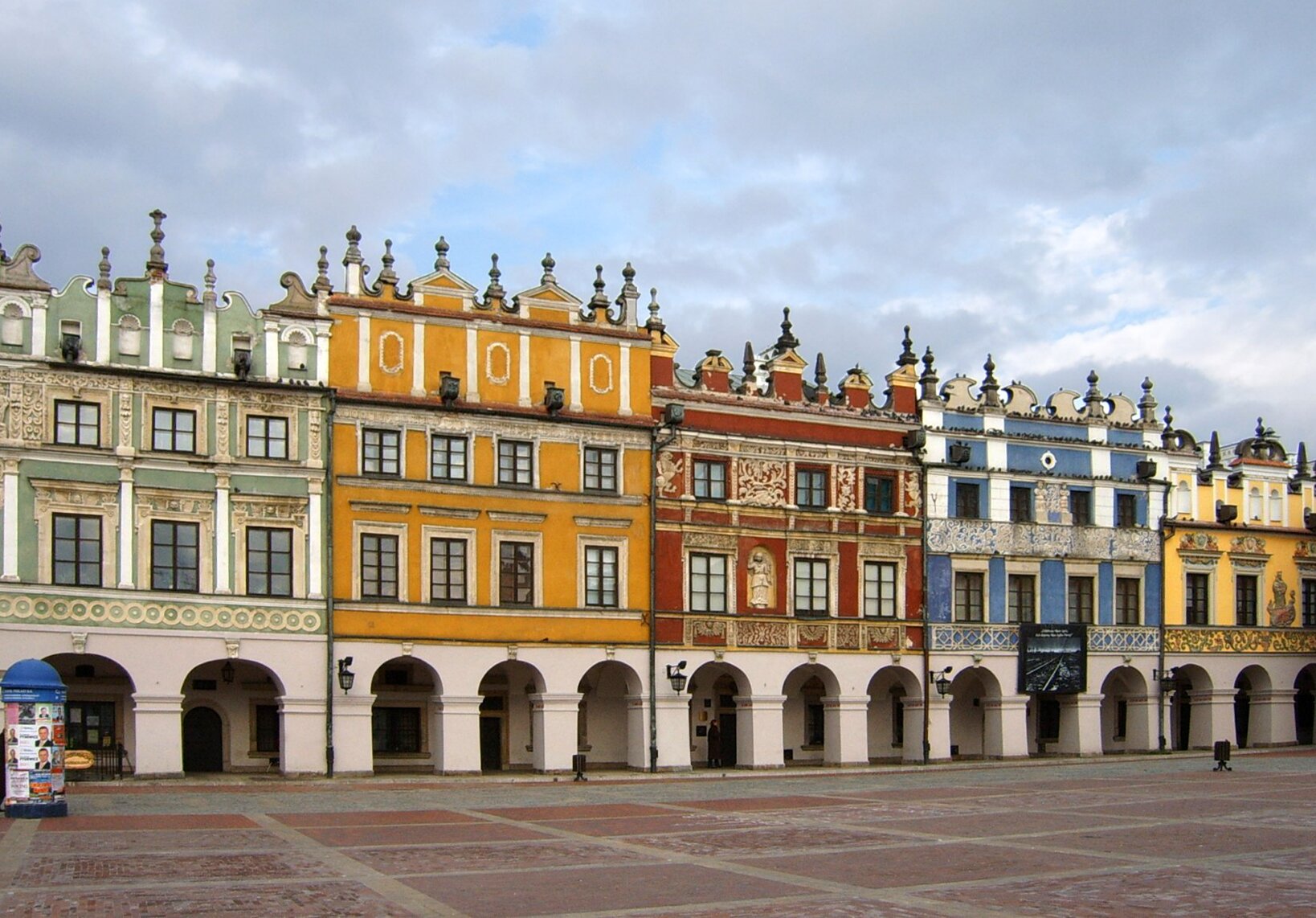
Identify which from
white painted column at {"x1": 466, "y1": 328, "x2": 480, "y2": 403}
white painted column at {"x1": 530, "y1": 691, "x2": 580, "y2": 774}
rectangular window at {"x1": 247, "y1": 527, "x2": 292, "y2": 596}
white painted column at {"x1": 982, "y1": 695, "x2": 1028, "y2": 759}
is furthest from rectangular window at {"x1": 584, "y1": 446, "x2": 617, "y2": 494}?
white painted column at {"x1": 982, "y1": 695, "x2": 1028, "y2": 759}

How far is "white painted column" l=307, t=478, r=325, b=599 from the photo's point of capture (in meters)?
39.8

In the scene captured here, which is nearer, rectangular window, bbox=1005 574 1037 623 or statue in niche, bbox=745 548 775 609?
statue in niche, bbox=745 548 775 609

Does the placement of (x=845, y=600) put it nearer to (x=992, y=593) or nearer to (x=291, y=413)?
(x=992, y=593)

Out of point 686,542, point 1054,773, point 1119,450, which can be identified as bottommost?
point 1054,773

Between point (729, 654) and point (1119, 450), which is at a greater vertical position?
point (1119, 450)

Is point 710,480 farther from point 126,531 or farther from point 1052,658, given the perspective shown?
point 126,531

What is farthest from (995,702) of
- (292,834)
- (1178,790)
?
(292,834)

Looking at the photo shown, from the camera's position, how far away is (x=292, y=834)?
81.5 ft

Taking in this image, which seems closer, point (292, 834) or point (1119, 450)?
point (292, 834)

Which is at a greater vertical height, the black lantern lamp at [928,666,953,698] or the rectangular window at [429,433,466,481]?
the rectangular window at [429,433,466,481]

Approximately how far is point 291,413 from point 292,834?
17.2m

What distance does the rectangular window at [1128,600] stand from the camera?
52406mm

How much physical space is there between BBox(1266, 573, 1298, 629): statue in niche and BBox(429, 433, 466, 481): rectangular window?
3020cm

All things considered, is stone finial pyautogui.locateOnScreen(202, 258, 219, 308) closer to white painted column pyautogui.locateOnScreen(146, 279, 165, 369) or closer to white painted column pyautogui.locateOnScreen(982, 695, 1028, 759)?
white painted column pyautogui.locateOnScreen(146, 279, 165, 369)
